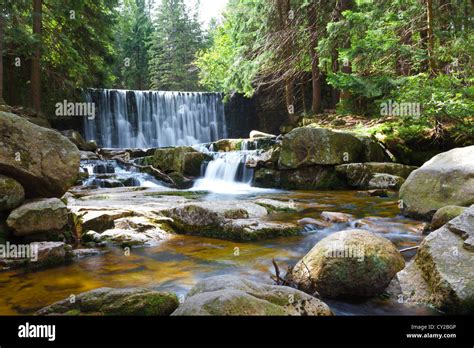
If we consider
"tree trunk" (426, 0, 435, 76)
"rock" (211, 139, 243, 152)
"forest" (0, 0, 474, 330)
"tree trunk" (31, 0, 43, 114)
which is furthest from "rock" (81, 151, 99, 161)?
"tree trunk" (426, 0, 435, 76)

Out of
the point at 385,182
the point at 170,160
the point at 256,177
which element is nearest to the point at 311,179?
the point at 256,177

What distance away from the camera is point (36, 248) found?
541cm

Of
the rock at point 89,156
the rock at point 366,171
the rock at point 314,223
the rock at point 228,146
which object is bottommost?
the rock at point 314,223

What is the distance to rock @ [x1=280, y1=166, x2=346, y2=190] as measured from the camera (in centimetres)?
1297

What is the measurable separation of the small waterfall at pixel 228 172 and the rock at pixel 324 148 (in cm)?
219

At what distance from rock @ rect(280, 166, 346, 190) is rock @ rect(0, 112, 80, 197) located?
28.2 feet

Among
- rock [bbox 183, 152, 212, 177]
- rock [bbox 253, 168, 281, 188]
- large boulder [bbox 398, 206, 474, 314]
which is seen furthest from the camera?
rock [bbox 183, 152, 212, 177]

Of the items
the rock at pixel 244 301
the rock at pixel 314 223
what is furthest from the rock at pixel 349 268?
the rock at pixel 314 223

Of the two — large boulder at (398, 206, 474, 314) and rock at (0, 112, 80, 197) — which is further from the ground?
rock at (0, 112, 80, 197)

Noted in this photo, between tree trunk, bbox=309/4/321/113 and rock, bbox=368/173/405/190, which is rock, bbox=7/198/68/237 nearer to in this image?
rock, bbox=368/173/405/190

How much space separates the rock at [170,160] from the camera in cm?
1559

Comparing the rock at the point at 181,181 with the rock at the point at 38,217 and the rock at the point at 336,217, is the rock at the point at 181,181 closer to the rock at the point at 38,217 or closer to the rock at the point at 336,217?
the rock at the point at 336,217
